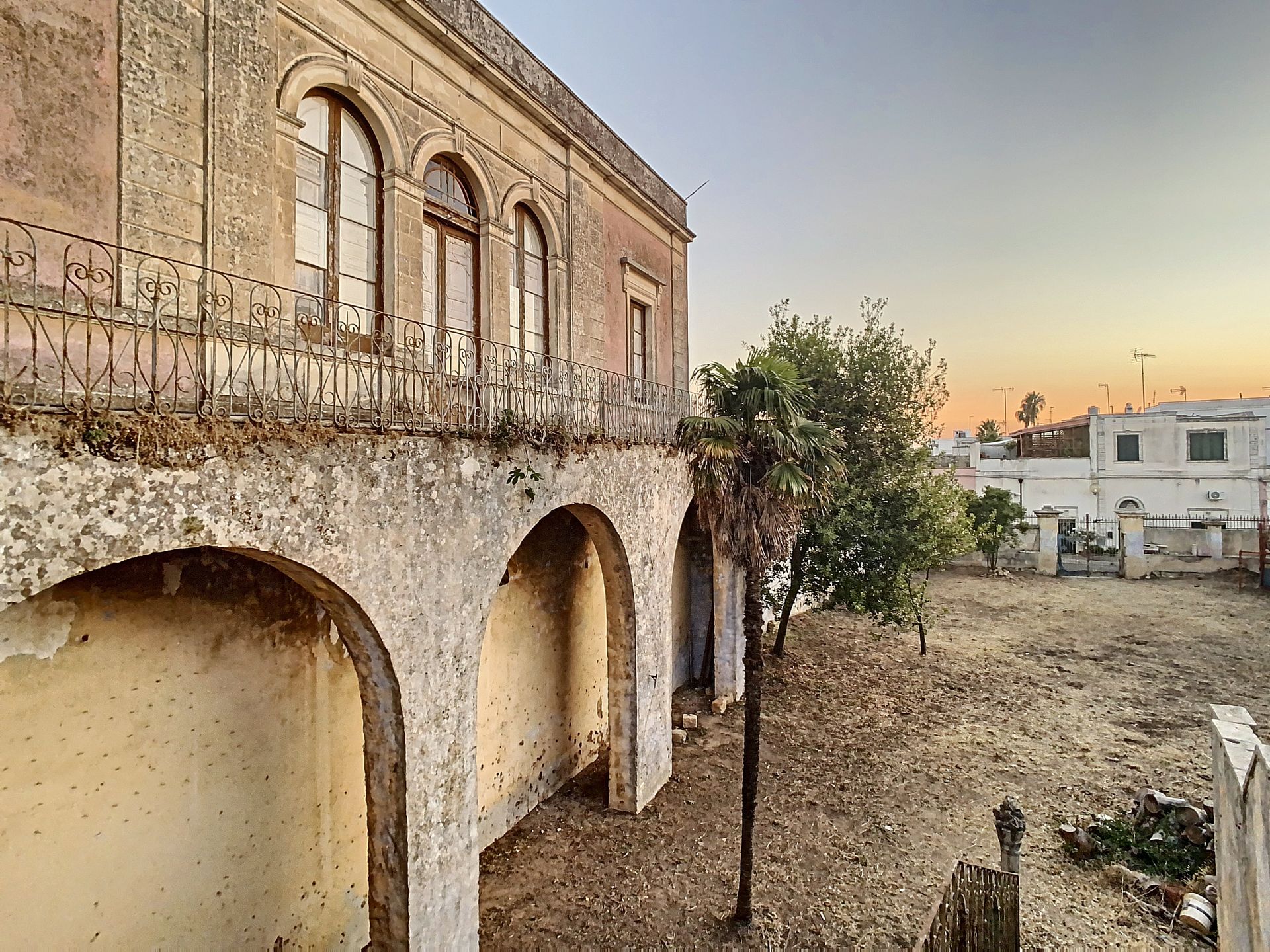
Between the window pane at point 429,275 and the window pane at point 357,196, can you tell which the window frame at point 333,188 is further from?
the window pane at point 429,275

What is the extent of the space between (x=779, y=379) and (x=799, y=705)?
7.01 m

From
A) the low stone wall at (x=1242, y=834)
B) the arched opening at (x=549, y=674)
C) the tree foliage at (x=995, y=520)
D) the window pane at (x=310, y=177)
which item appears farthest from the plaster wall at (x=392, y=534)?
the tree foliage at (x=995, y=520)

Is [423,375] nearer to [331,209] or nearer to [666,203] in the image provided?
[331,209]

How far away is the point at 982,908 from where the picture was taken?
5184 mm

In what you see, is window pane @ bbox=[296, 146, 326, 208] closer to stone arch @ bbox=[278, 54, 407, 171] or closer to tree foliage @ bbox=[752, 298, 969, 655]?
stone arch @ bbox=[278, 54, 407, 171]

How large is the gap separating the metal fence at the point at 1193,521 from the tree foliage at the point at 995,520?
241 inches

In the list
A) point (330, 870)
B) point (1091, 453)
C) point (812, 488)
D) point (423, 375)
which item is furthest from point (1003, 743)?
point (1091, 453)

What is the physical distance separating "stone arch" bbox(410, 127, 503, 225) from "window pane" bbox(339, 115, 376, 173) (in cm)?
42

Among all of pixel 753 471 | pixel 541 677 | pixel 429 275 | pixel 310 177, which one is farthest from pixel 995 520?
pixel 310 177

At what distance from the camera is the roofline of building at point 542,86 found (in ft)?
24.5

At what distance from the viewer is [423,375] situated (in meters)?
4.81

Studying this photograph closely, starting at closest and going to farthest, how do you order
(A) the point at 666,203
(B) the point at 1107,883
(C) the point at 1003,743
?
(B) the point at 1107,883 < (C) the point at 1003,743 < (A) the point at 666,203

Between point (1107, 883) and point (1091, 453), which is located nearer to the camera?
point (1107, 883)

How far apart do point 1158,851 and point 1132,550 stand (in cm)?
2055
